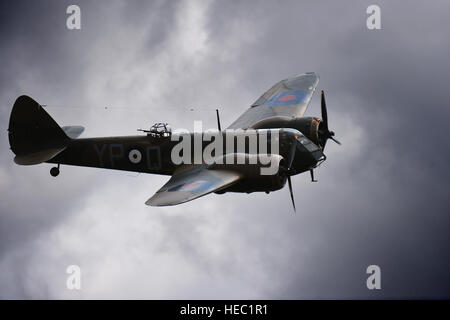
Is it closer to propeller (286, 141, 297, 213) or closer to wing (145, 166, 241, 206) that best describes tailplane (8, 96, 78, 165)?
wing (145, 166, 241, 206)

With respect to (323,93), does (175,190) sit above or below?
A: below

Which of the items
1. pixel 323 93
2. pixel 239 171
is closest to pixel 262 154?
pixel 239 171

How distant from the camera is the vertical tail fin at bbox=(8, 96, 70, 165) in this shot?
2433 centimetres

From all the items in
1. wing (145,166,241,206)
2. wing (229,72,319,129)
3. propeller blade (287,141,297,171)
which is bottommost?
wing (145,166,241,206)

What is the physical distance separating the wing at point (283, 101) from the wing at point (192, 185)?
6.06 m

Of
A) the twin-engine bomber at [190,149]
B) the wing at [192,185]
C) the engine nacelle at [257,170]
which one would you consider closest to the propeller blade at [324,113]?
the twin-engine bomber at [190,149]

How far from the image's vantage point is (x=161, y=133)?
78.9ft

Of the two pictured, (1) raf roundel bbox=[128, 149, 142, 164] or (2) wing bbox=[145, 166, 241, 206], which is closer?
(2) wing bbox=[145, 166, 241, 206]

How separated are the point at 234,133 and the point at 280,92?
7.53 m

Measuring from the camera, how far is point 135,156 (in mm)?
24375

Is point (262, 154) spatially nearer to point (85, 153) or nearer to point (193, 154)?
point (193, 154)

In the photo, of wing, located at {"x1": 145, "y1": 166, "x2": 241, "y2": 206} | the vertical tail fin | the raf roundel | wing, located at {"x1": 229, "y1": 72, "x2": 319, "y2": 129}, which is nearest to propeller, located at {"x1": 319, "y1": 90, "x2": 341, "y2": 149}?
wing, located at {"x1": 229, "y1": 72, "x2": 319, "y2": 129}

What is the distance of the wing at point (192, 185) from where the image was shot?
64.5ft

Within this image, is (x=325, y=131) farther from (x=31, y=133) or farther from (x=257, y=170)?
(x=31, y=133)
